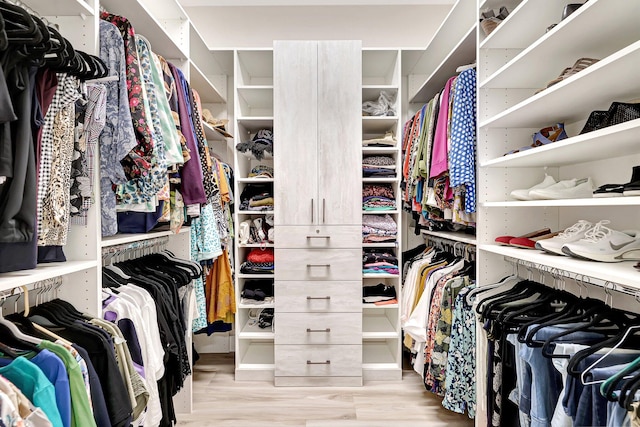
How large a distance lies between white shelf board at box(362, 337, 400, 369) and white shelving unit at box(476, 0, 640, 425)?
97 centimetres

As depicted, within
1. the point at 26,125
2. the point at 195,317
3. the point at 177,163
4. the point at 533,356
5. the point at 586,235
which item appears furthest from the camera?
the point at 195,317

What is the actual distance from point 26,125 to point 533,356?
158cm

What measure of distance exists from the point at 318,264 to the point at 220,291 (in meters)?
0.74

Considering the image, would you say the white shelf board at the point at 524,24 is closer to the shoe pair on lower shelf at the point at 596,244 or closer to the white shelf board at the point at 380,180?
the shoe pair on lower shelf at the point at 596,244

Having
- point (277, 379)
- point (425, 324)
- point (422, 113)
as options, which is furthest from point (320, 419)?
point (422, 113)

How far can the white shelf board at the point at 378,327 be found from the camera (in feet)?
9.47

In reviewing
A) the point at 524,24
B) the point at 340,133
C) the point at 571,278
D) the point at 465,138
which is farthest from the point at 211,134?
the point at 571,278

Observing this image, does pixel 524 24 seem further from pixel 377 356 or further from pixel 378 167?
pixel 377 356

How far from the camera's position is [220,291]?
2902 mm

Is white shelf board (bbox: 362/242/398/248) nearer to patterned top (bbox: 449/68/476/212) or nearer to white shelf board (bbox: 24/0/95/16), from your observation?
patterned top (bbox: 449/68/476/212)

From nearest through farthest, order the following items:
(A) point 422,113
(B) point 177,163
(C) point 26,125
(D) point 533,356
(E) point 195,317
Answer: (C) point 26,125
(D) point 533,356
(B) point 177,163
(E) point 195,317
(A) point 422,113

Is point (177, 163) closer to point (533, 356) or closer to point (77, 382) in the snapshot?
point (77, 382)

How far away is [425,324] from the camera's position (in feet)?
8.06

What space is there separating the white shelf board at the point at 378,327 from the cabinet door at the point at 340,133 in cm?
81
